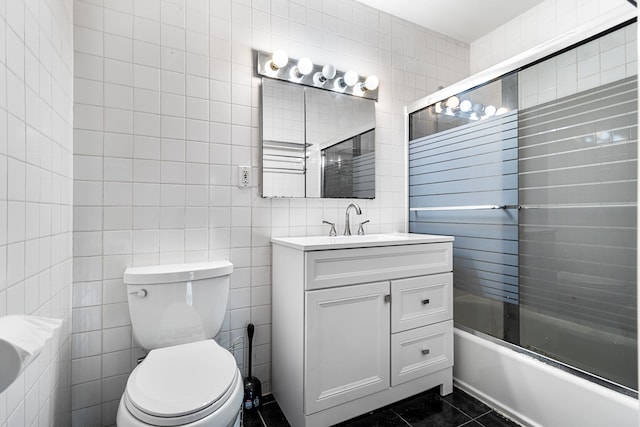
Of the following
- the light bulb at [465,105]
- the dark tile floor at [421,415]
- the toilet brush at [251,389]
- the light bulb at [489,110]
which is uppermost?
the light bulb at [465,105]

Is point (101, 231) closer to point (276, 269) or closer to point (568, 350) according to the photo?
point (276, 269)

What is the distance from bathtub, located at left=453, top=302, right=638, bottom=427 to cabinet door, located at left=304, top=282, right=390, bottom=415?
0.55 m

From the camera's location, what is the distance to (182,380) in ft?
3.64

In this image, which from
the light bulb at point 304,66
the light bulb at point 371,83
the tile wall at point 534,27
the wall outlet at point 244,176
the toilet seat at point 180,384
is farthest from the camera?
the light bulb at point 371,83

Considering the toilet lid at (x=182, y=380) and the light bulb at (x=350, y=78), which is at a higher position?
the light bulb at (x=350, y=78)

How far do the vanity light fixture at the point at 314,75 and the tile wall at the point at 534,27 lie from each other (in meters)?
1.05

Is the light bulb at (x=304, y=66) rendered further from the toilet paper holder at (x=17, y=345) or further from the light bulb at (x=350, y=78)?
the toilet paper holder at (x=17, y=345)

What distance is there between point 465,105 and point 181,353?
1.98m

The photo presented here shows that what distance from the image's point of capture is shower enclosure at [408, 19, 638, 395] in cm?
127

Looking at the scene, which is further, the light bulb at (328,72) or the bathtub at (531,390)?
the light bulb at (328,72)

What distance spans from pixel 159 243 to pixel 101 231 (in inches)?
9.6

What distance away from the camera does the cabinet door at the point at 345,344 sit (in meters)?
1.45

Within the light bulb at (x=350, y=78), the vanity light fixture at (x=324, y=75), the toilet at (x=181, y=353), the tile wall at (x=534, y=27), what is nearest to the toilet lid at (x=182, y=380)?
the toilet at (x=181, y=353)

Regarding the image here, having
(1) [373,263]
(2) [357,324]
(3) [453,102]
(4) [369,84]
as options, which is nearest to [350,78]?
(4) [369,84]
